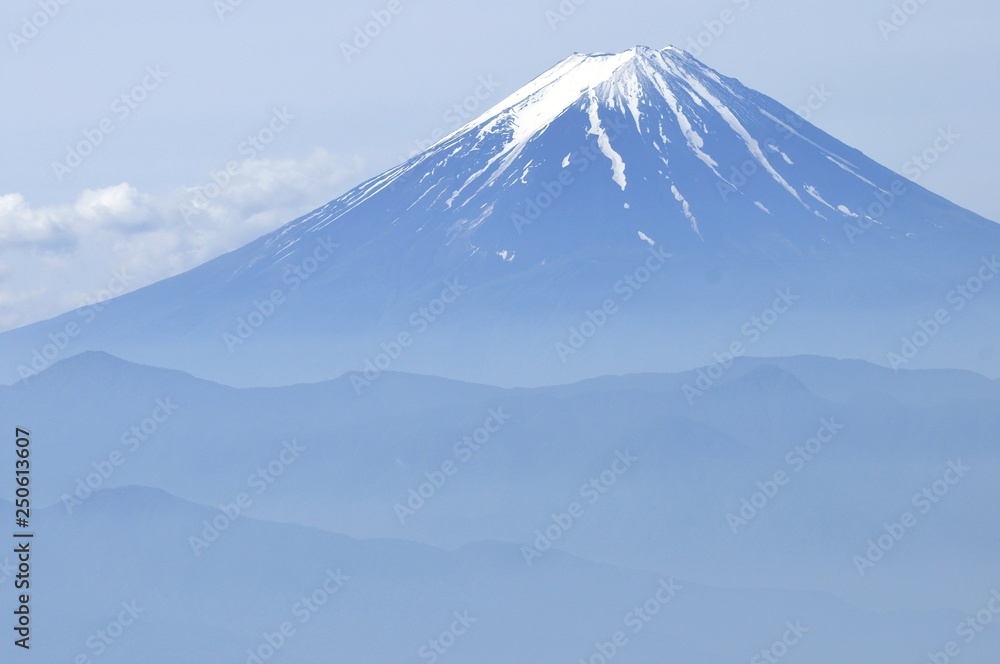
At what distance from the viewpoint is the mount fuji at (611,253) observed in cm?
14700

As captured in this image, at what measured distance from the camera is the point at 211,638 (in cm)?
10500

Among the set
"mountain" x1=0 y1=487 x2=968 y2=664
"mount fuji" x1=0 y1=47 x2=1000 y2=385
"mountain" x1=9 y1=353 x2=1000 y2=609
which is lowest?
"mountain" x1=0 y1=487 x2=968 y2=664

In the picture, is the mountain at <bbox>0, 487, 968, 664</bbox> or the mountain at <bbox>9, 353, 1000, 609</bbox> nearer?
the mountain at <bbox>0, 487, 968, 664</bbox>

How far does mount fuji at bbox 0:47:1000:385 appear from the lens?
482ft

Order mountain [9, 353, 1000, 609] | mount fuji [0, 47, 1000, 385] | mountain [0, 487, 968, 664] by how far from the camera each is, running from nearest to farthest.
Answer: mountain [0, 487, 968, 664]
mountain [9, 353, 1000, 609]
mount fuji [0, 47, 1000, 385]

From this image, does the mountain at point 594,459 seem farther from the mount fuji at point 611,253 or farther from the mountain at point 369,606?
the mount fuji at point 611,253

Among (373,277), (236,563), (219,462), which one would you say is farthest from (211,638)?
(373,277)

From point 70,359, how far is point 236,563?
164 ft

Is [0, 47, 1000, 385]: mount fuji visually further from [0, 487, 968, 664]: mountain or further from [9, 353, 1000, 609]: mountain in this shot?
[0, 487, 968, 664]: mountain

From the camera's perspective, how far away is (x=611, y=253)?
149 m

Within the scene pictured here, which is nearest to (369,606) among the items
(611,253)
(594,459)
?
(594,459)

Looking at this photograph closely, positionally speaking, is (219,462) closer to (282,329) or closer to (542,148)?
(282,329)

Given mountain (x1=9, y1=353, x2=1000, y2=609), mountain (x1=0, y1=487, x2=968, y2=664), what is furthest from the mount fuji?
mountain (x1=0, y1=487, x2=968, y2=664)

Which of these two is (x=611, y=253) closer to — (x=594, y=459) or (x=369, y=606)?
(x=594, y=459)
